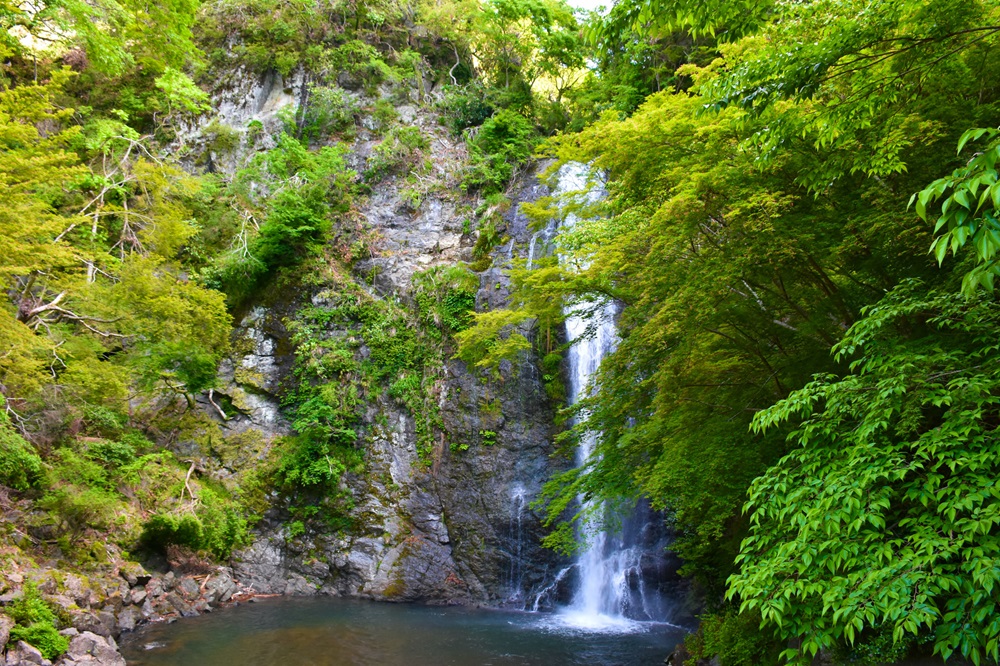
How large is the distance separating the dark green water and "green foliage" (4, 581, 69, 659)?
109 centimetres

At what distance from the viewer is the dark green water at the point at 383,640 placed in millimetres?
8438

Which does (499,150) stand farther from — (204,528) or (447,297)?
(204,528)

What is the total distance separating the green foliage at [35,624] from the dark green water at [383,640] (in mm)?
1087

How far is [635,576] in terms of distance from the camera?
11977 millimetres

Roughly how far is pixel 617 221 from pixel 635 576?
7.52 metres

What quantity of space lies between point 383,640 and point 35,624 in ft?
15.8

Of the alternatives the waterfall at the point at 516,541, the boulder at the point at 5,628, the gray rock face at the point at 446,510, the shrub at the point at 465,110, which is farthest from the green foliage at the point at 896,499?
the shrub at the point at 465,110

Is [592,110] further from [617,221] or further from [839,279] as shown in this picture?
[839,279]

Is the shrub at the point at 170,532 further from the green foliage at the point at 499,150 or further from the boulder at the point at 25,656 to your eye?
the green foliage at the point at 499,150

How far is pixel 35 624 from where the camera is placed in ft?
23.7

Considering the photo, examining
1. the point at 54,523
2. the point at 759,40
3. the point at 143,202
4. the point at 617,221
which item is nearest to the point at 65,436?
the point at 54,523

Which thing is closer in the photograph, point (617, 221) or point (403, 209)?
point (617, 221)

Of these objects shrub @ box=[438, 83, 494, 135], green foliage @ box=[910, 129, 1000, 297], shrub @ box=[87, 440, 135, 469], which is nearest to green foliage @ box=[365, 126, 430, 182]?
shrub @ box=[438, 83, 494, 135]

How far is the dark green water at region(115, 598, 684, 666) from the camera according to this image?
8.44 m
